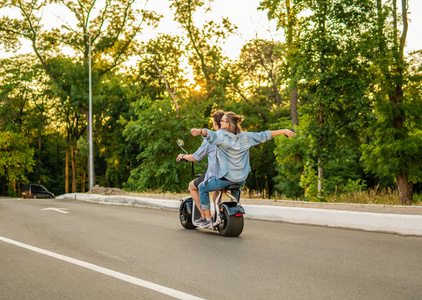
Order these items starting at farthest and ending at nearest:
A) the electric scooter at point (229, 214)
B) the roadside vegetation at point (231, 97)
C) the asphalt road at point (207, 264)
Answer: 1. the roadside vegetation at point (231, 97)
2. the electric scooter at point (229, 214)
3. the asphalt road at point (207, 264)

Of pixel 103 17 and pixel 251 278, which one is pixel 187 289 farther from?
pixel 103 17

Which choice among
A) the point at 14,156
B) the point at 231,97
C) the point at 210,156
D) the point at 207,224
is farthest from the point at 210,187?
the point at 14,156

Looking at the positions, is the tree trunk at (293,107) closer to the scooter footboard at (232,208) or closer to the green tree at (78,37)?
the green tree at (78,37)

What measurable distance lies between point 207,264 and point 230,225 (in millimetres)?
2097

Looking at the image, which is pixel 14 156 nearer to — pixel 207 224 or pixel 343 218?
pixel 207 224

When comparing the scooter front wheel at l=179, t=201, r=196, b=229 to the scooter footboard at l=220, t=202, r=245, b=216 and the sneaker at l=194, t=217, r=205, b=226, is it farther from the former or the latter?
the scooter footboard at l=220, t=202, r=245, b=216

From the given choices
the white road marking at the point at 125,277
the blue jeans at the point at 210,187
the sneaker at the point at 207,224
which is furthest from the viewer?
the sneaker at the point at 207,224

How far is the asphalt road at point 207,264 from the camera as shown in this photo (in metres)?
4.48

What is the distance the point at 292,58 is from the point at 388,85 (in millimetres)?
6112

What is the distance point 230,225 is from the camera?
7816 millimetres

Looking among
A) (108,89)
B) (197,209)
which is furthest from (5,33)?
(197,209)

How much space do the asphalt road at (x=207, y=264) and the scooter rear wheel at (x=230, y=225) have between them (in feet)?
0.66

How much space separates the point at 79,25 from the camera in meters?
38.0

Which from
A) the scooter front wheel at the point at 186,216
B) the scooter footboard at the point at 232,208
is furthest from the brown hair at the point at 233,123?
the scooter front wheel at the point at 186,216
